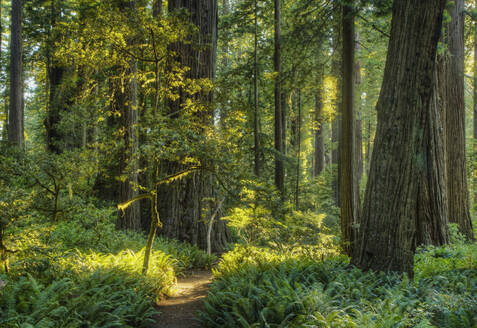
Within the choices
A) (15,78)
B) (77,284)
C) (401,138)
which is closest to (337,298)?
(401,138)

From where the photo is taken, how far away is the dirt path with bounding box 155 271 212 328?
4.13 metres

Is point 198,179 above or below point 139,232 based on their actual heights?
above

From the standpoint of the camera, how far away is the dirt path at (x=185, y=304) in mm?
4133

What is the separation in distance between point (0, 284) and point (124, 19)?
4.74 m

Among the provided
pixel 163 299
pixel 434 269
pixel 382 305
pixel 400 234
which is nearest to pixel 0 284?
pixel 163 299

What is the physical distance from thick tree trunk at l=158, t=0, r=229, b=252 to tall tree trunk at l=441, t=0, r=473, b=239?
22.5 ft

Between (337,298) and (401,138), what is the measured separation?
101 inches

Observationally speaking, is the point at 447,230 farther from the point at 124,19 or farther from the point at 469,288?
the point at 124,19

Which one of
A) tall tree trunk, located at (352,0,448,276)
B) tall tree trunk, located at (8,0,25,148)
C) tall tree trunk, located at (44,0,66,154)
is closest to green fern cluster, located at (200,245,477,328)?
tall tree trunk, located at (352,0,448,276)

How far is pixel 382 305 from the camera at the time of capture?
3391mm

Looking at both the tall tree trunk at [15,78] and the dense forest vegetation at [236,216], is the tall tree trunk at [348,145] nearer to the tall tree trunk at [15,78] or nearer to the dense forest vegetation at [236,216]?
the dense forest vegetation at [236,216]

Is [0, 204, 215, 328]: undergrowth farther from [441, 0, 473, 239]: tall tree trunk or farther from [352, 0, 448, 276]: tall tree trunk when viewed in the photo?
[441, 0, 473, 239]: tall tree trunk

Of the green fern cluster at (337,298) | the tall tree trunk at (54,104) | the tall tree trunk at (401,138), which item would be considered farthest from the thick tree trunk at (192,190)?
the tall tree trunk at (54,104)

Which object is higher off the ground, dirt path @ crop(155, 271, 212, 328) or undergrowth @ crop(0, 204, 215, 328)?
undergrowth @ crop(0, 204, 215, 328)
